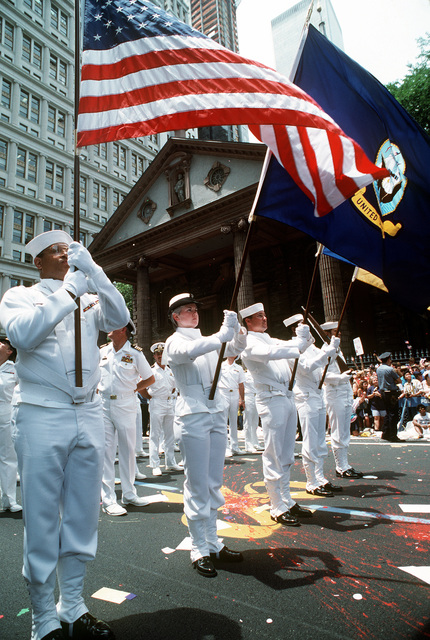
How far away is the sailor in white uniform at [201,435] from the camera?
3.16 m

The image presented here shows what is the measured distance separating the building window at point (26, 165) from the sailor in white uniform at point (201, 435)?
54.1 metres

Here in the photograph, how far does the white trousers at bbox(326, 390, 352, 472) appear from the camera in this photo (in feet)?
19.9

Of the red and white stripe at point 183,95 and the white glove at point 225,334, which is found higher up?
the red and white stripe at point 183,95

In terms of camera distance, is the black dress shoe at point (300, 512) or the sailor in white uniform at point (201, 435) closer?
the sailor in white uniform at point (201, 435)

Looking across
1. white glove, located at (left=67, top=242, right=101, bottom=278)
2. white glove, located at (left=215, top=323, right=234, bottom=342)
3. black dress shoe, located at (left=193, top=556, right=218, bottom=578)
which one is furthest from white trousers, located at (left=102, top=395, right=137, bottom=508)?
white glove, located at (left=67, top=242, right=101, bottom=278)

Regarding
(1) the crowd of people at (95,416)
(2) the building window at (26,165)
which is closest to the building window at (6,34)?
(2) the building window at (26,165)

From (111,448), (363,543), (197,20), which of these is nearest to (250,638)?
(363,543)

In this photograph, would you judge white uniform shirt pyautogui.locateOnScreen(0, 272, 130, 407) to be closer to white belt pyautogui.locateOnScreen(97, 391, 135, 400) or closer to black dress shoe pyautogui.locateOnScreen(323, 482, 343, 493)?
white belt pyautogui.locateOnScreen(97, 391, 135, 400)

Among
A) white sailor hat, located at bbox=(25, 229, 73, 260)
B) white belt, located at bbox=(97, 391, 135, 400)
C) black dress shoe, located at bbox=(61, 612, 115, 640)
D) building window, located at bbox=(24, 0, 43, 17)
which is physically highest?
building window, located at bbox=(24, 0, 43, 17)

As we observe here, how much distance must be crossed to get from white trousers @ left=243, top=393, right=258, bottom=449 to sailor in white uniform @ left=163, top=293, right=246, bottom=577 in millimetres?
6786

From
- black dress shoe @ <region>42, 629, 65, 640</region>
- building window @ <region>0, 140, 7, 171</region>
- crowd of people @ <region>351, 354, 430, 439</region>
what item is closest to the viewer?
black dress shoe @ <region>42, 629, 65, 640</region>

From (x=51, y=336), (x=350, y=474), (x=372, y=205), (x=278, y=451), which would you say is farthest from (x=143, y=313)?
(x=51, y=336)

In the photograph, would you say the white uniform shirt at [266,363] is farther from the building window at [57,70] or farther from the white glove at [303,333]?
the building window at [57,70]

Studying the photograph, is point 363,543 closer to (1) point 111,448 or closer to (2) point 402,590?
(2) point 402,590
